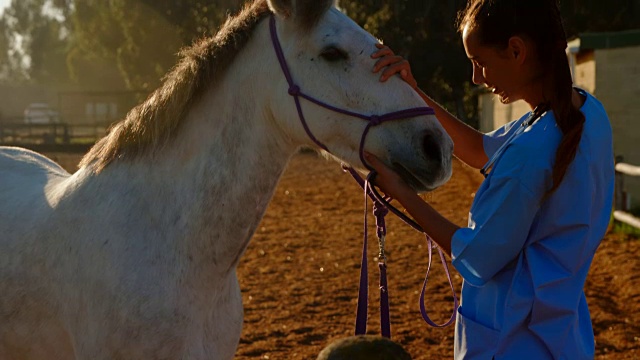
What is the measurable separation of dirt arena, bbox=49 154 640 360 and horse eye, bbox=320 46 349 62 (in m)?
0.71

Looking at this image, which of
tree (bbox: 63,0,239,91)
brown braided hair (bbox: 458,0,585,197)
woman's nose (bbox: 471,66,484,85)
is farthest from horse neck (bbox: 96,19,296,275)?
tree (bbox: 63,0,239,91)

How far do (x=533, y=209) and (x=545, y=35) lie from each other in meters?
0.48

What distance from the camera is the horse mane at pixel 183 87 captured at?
2523 millimetres

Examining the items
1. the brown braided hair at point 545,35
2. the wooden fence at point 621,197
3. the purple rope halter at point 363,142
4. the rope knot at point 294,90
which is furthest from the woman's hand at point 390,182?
the wooden fence at point 621,197

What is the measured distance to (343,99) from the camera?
2.35 meters

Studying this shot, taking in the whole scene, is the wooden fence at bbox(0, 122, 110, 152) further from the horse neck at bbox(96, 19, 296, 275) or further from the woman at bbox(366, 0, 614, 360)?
the woman at bbox(366, 0, 614, 360)

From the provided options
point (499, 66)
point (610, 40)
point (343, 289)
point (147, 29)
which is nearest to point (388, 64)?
point (499, 66)

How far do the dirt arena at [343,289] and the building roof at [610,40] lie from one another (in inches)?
142

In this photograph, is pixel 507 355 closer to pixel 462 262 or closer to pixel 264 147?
pixel 462 262

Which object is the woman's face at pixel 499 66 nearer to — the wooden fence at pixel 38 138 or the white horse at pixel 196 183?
the white horse at pixel 196 183

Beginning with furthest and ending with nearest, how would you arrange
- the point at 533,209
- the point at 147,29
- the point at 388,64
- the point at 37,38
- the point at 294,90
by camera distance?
1. the point at 37,38
2. the point at 147,29
3. the point at 294,90
4. the point at 388,64
5. the point at 533,209

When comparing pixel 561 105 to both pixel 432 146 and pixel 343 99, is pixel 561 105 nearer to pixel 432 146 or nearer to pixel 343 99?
pixel 432 146

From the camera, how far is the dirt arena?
5191 mm

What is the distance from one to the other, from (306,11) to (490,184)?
89 centimetres
